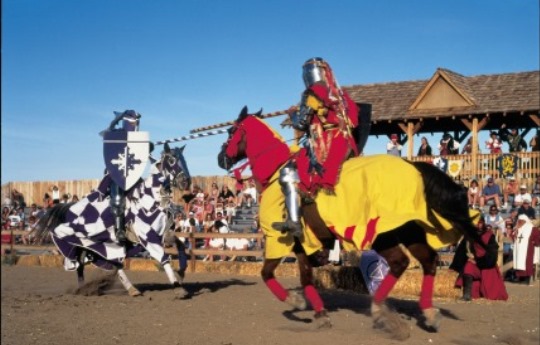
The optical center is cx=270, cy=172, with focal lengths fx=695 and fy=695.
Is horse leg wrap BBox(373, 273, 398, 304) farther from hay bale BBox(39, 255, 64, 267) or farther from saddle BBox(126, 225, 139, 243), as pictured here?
hay bale BBox(39, 255, 64, 267)

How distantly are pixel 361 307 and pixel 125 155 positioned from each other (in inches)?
161

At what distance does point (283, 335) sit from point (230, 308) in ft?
7.71

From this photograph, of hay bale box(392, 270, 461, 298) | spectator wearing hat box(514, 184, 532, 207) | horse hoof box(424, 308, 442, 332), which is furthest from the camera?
spectator wearing hat box(514, 184, 532, 207)

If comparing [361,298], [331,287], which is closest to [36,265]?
[331,287]

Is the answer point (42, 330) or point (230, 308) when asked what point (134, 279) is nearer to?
point (230, 308)

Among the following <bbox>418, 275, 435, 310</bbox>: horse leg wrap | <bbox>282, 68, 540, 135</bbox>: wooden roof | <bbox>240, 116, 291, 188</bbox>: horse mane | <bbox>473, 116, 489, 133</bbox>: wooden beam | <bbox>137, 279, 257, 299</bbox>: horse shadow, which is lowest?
<bbox>137, 279, 257, 299</bbox>: horse shadow

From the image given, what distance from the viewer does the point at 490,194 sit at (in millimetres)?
17766

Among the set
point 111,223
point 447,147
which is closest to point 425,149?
point 447,147

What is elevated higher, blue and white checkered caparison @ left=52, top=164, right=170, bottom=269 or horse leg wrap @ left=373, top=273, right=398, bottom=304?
blue and white checkered caparison @ left=52, top=164, right=170, bottom=269

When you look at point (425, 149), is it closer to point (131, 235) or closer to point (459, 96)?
point (459, 96)

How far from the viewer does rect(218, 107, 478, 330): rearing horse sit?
22.2ft

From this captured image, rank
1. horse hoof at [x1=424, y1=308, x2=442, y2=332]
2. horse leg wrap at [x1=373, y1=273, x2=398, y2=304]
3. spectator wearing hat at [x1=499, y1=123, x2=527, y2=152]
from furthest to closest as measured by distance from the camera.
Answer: spectator wearing hat at [x1=499, y1=123, x2=527, y2=152] < horse hoof at [x1=424, y1=308, x2=442, y2=332] < horse leg wrap at [x1=373, y1=273, x2=398, y2=304]

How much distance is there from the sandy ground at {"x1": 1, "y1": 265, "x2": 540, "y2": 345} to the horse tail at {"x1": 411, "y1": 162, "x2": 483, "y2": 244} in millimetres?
1134

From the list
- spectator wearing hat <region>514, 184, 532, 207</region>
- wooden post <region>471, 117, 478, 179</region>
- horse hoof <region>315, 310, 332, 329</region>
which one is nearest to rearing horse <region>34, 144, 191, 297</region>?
horse hoof <region>315, 310, 332, 329</region>
